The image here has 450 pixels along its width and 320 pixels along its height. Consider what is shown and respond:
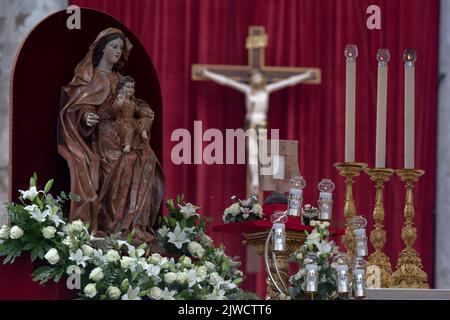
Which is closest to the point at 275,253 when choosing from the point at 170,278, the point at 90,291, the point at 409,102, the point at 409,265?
the point at 170,278

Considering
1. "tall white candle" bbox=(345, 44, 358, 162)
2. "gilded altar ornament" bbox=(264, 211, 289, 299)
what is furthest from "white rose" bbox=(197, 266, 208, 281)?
"tall white candle" bbox=(345, 44, 358, 162)

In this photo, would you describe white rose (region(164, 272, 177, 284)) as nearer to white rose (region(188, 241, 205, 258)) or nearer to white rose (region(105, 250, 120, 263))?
white rose (region(105, 250, 120, 263))

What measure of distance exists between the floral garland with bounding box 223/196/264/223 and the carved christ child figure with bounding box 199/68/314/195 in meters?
2.48

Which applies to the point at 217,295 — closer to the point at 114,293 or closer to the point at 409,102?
the point at 114,293

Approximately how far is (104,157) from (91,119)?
187 mm

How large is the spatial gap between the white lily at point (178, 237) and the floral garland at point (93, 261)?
0.32 m

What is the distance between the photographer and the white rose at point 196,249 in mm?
5782

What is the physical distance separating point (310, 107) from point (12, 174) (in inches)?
148

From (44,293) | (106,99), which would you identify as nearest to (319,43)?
(106,99)

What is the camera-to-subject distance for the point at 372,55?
9.22m

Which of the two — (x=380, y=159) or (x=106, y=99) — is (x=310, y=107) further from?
(x=106, y=99)

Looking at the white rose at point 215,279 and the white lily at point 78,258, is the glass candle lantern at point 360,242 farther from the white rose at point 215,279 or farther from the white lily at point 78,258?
the white lily at point 78,258

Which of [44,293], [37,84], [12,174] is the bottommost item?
[44,293]

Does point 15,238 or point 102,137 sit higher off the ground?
point 102,137
